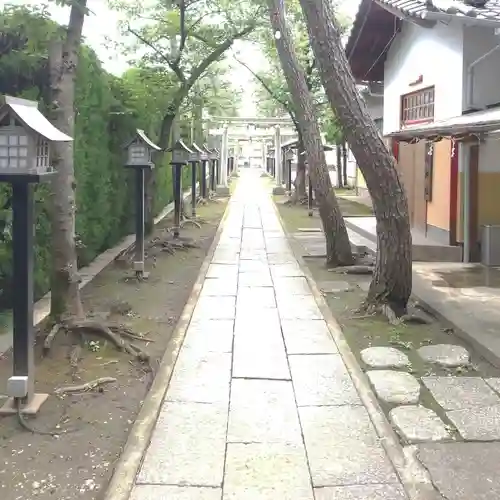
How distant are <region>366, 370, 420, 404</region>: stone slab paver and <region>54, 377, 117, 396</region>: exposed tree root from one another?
2.04 metres

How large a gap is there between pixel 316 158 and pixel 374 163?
381 cm

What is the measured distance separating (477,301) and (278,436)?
178 inches

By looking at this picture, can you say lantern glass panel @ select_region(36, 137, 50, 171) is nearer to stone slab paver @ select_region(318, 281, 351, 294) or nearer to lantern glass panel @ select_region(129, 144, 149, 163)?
lantern glass panel @ select_region(129, 144, 149, 163)

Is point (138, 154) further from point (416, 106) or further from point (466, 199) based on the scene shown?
point (416, 106)

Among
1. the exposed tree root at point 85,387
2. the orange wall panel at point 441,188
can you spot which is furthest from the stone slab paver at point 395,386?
the orange wall panel at point 441,188

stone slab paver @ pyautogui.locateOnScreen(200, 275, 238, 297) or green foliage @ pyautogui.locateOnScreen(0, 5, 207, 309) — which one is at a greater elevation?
green foliage @ pyautogui.locateOnScreen(0, 5, 207, 309)

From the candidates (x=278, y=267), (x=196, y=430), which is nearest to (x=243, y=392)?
(x=196, y=430)

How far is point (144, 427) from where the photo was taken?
4.29m

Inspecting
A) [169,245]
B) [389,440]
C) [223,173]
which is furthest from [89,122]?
[223,173]

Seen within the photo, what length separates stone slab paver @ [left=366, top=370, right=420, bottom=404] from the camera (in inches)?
193

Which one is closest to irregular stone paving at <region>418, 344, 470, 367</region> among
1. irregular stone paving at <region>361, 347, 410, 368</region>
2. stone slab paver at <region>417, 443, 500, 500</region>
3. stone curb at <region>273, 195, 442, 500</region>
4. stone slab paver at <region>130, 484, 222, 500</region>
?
irregular stone paving at <region>361, 347, 410, 368</region>

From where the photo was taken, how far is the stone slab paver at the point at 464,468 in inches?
138

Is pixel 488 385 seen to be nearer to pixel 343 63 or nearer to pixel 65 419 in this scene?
pixel 65 419

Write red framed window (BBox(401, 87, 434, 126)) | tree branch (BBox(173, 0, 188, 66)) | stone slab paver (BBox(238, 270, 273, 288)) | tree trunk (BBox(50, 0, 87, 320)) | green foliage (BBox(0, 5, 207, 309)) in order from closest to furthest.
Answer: tree trunk (BBox(50, 0, 87, 320)) → green foliage (BBox(0, 5, 207, 309)) → stone slab paver (BBox(238, 270, 273, 288)) → red framed window (BBox(401, 87, 434, 126)) → tree branch (BBox(173, 0, 188, 66))
